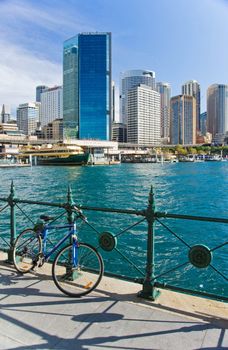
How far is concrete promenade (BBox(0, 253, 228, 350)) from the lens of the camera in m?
3.88

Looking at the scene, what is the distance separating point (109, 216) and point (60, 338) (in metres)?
17.0

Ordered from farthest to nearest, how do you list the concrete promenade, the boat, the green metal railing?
the boat → the green metal railing → the concrete promenade

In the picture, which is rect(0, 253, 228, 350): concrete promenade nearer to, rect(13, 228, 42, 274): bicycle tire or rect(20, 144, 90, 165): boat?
rect(13, 228, 42, 274): bicycle tire

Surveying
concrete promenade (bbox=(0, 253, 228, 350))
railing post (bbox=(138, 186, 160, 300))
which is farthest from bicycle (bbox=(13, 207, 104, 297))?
railing post (bbox=(138, 186, 160, 300))

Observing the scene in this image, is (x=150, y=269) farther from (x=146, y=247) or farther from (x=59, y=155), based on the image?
(x=59, y=155)

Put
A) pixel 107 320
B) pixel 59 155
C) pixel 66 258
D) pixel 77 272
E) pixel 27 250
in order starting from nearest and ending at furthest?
pixel 107 320 → pixel 77 272 → pixel 66 258 → pixel 27 250 → pixel 59 155

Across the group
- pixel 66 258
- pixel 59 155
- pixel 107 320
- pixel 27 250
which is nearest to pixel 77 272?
pixel 66 258

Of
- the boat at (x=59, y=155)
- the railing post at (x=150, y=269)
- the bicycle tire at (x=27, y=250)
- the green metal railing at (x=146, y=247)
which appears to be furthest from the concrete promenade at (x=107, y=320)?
the boat at (x=59, y=155)

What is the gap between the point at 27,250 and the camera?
21.6ft

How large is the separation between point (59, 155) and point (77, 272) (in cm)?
12523

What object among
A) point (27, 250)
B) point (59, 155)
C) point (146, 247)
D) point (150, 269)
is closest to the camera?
point (150, 269)

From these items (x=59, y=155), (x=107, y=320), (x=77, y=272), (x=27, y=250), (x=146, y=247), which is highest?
(x=59, y=155)

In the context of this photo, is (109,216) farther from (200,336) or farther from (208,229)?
(200,336)

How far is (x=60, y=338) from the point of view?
3.97m
